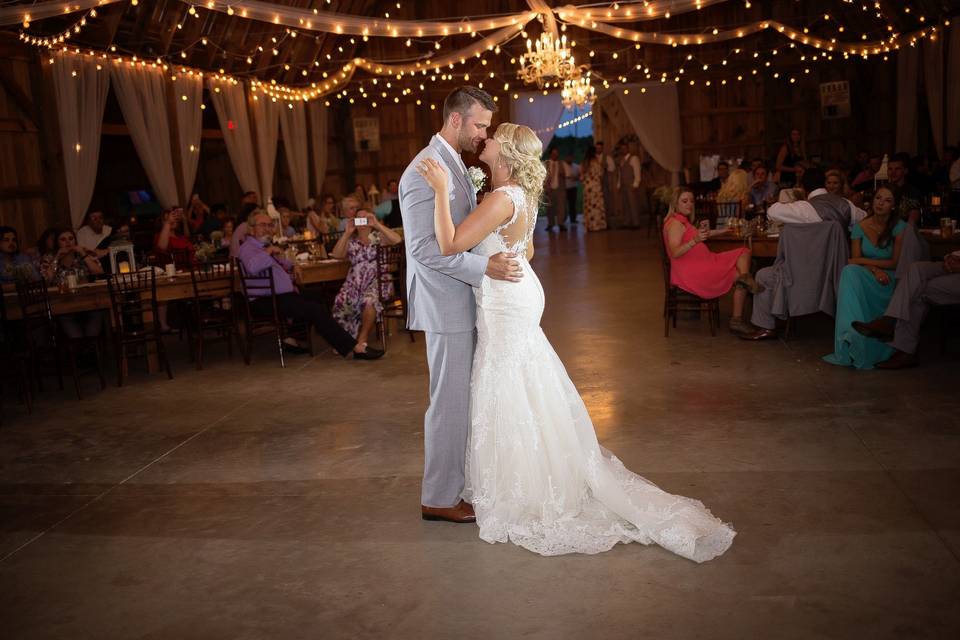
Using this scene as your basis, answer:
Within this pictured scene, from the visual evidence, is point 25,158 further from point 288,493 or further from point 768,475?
point 768,475

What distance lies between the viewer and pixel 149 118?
1141 centimetres

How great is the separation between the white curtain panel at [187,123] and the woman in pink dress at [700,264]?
7.72 metres

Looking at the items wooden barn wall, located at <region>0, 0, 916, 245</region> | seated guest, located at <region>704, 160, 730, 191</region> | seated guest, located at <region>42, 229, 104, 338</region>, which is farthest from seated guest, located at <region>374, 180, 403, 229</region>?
seated guest, located at <region>704, 160, 730, 191</region>

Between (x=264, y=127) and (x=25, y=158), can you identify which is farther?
(x=264, y=127)

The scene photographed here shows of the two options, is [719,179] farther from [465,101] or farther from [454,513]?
[454,513]

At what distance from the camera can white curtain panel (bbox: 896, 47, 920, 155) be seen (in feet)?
44.0

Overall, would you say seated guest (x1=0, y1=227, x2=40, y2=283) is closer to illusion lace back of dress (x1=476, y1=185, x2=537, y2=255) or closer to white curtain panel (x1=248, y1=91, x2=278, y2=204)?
illusion lace back of dress (x1=476, y1=185, x2=537, y2=255)

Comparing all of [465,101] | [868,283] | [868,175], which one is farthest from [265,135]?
[465,101]

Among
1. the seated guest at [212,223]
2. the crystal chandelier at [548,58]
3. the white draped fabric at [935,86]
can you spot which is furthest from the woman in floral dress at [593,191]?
the seated guest at [212,223]

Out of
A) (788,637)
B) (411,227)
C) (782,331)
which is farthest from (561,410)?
(782,331)

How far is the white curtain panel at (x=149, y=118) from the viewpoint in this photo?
36.0 feet

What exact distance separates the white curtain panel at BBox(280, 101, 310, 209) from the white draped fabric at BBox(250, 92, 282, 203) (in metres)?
0.48

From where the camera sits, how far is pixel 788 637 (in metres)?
2.52

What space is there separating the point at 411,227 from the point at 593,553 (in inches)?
54.3
